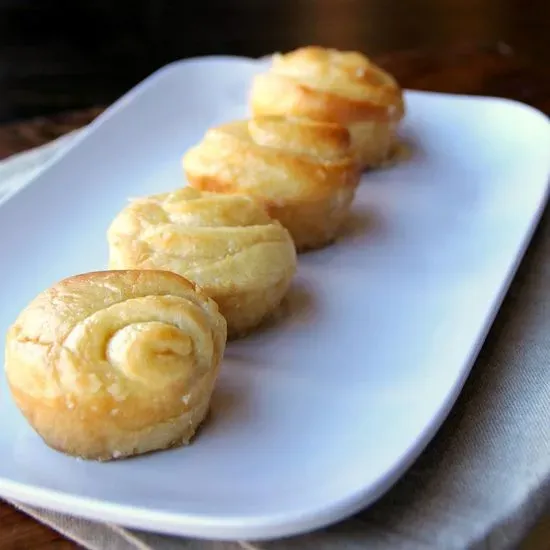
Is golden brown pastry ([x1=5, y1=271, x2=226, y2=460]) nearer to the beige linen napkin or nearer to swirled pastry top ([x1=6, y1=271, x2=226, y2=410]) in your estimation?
swirled pastry top ([x1=6, y1=271, x2=226, y2=410])

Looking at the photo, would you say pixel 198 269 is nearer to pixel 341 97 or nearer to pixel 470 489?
pixel 470 489

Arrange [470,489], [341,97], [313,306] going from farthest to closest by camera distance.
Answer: [341,97], [313,306], [470,489]

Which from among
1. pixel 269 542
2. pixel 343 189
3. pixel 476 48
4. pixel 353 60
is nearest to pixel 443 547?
pixel 269 542

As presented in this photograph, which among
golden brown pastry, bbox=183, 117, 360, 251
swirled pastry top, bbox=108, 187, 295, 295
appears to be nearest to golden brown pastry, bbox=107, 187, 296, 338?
swirled pastry top, bbox=108, 187, 295, 295

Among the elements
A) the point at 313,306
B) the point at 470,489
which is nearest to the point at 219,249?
the point at 313,306

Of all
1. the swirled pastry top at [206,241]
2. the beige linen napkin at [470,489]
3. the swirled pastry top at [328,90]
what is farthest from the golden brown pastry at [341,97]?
the beige linen napkin at [470,489]

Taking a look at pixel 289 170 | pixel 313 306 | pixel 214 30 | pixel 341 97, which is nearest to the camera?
pixel 313 306

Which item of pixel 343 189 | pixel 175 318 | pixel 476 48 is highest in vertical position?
pixel 175 318

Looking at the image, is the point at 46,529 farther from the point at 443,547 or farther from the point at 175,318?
the point at 443,547
